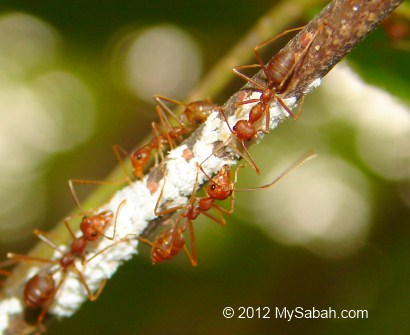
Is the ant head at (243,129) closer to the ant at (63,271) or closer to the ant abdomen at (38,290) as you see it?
the ant at (63,271)

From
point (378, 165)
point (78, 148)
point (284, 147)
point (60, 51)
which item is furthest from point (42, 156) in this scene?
point (378, 165)

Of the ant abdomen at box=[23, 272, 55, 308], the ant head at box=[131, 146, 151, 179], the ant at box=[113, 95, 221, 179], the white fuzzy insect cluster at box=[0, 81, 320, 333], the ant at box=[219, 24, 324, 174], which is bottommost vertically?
the ant abdomen at box=[23, 272, 55, 308]

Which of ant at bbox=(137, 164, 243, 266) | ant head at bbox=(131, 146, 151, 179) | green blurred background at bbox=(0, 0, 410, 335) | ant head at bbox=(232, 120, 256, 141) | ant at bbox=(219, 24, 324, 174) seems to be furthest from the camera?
green blurred background at bbox=(0, 0, 410, 335)

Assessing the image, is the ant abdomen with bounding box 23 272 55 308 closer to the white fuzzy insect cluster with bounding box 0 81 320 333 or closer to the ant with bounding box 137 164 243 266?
the white fuzzy insect cluster with bounding box 0 81 320 333

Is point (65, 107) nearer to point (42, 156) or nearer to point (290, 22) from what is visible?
point (42, 156)

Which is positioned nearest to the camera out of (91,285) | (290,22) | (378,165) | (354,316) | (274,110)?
(274,110)

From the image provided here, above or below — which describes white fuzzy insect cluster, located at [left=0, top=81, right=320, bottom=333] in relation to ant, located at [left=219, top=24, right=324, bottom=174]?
below

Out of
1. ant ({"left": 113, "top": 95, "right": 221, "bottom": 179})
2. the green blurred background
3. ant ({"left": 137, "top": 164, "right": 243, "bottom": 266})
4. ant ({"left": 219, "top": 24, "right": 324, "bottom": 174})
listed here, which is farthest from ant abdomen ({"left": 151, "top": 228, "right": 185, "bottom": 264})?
the green blurred background
